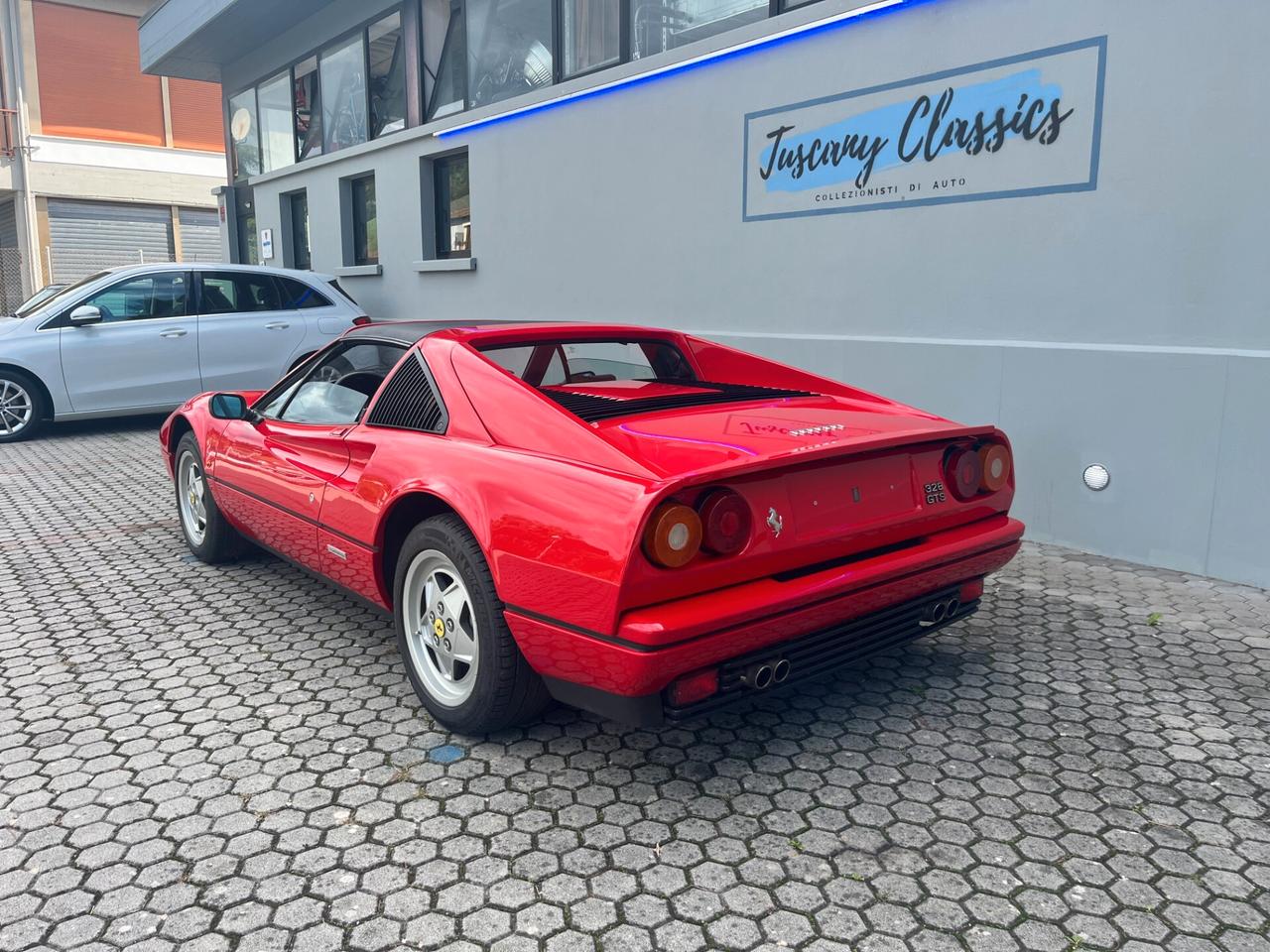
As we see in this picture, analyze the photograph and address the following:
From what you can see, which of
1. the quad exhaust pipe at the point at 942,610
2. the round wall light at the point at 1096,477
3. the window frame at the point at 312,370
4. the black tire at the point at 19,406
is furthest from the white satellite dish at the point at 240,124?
the quad exhaust pipe at the point at 942,610

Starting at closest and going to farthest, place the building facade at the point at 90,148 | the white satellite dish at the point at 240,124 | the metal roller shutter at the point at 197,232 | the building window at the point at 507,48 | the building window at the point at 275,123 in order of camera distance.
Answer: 1. the building window at the point at 507,48
2. the building window at the point at 275,123
3. the white satellite dish at the point at 240,124
4. the building facade at the point at 90,148
5. the metal roller shutter at the point at 197,232

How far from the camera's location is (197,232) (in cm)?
2756

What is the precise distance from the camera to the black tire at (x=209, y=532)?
5.04 meters

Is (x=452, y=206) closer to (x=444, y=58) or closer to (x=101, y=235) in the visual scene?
(x=444, y=58)

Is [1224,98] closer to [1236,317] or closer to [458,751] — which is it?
[1236,317]

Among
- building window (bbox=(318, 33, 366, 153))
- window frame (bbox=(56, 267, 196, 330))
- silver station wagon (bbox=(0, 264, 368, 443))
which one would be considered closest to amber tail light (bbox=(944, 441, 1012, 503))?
silver station wagon (bbox=(0, 264, 368, 443))

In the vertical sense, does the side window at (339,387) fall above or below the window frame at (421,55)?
below

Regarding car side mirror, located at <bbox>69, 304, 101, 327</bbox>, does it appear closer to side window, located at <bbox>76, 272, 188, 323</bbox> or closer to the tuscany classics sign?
side window, located at <bbox>76, 272, 188, 323</bbox>

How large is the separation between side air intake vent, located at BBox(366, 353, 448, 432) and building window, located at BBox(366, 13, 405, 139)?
9.26m

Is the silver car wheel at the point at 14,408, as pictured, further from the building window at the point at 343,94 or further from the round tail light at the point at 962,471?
the round tail light at the point at 962,471

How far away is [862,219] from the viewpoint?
21.4ft

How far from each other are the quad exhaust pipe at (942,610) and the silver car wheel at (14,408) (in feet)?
30.7

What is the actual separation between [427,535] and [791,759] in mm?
1376

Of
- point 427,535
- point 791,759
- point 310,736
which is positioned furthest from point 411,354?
point 791,759
